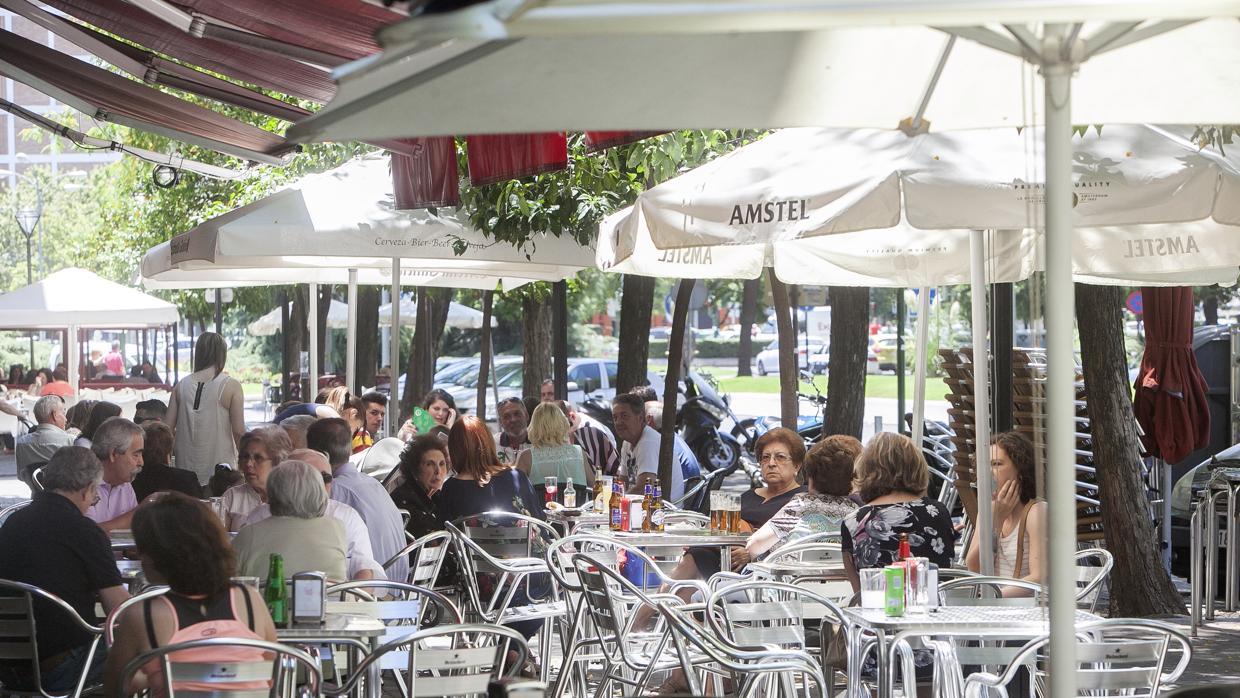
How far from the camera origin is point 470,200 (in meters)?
10.6

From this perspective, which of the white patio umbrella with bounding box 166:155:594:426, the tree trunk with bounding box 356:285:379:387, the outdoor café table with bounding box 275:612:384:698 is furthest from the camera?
the tree trunk with bounding box 356:285:379:387

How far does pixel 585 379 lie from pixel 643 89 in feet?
99.6

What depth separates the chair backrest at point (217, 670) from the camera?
4.25 m

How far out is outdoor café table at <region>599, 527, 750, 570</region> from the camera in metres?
7.94

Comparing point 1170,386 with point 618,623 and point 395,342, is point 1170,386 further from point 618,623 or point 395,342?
point 618,623

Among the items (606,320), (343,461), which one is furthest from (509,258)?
(606,320)

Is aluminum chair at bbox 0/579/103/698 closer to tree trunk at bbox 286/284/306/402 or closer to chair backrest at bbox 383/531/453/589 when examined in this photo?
chair backrest at bbox 383/531/453/589

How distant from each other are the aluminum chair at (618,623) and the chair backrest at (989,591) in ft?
3.66

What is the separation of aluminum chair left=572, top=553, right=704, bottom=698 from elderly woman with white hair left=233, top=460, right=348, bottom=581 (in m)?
1.04

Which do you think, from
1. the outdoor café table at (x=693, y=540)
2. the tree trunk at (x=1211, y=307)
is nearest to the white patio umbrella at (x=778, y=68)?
the outdoor café table at (x=693, y=540)

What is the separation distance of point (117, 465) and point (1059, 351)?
20.6 ft

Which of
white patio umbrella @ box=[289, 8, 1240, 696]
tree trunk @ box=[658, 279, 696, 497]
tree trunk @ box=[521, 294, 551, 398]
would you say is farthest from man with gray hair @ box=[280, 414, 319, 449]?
tree trunk @ box=[521, 294, 551, 398]

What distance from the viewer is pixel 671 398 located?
39.2 feet

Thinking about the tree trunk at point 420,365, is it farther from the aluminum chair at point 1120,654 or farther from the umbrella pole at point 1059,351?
the umbrella pole at point 1059,351
